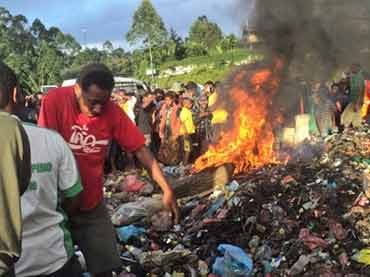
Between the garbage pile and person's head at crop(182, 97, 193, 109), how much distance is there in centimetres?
450

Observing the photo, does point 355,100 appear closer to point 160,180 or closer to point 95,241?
point 160,180

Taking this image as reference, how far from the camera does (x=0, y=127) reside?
81.8 inches

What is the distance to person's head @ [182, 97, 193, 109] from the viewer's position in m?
13.1

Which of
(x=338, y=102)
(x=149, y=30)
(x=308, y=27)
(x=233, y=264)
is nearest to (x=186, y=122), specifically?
(x=308, y=27)

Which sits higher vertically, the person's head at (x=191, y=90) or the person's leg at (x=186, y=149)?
the person's head at (x=191, y=90)

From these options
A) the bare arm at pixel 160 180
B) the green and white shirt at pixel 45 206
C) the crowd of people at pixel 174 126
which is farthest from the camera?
the crowd of people at pixel 174 126

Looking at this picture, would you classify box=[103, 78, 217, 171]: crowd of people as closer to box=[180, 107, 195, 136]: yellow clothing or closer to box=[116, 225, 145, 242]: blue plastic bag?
box=[180, 107, 195, 136]: yellow clothing

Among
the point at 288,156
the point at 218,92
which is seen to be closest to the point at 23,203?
the point at 288,156

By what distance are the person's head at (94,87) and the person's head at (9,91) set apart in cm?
115

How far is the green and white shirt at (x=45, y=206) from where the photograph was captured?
2897mm

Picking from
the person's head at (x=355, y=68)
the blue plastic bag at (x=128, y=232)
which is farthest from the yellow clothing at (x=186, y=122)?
the blue plastic bag at (x=128, y=232)

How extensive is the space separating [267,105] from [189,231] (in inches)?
196

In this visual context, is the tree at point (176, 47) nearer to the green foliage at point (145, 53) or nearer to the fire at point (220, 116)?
the green foliage at point (145, 53)

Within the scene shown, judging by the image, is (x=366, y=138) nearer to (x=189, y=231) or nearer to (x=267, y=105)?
(x=267, y=105)
